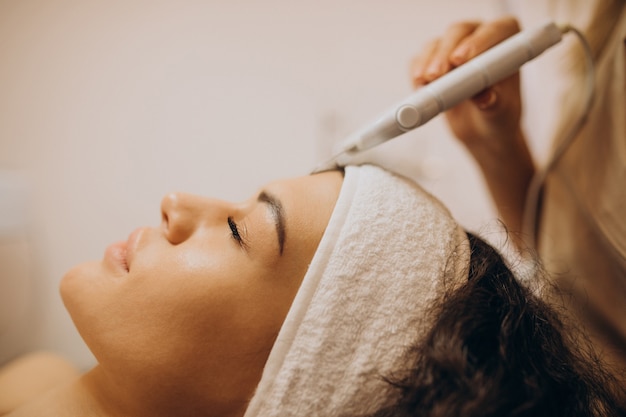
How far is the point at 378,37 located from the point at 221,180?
74 centimetres

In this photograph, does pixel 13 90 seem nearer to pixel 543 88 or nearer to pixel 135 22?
pixel 135 22

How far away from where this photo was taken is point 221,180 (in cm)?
116

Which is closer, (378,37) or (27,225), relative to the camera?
(27,225)

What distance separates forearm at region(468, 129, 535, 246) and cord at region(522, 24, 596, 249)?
2 cm

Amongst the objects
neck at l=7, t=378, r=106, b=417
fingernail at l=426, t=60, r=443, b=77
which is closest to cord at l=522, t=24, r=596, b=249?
fingernail at l=426, t=60, r=443, b=77

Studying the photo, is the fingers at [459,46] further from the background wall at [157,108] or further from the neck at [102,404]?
the neck at [102,404]

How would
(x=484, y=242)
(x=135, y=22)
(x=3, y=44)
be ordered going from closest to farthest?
1. (x=484, y=242)
2. (x=3, y=44)
3. (x=135, y=22)

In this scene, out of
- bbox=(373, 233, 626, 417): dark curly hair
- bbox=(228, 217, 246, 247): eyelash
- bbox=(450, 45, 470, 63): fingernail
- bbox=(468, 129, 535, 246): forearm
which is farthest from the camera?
bbox=(468, 129, 535, 246): forearm

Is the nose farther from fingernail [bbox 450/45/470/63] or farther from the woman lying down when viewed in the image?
fingernail [bbox 450/45/470/63]

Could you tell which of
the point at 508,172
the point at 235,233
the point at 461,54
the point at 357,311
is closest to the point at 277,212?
the point at 235,233

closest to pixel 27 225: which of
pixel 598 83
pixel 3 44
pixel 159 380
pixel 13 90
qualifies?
pixel 13 90

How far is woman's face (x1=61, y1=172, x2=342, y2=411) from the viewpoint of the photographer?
528 mm

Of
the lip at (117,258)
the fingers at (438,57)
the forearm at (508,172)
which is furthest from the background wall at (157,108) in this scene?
the lip at (117,258)

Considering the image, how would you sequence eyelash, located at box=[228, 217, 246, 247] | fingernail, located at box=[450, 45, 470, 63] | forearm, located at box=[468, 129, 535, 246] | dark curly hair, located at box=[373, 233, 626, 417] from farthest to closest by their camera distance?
1. forearm, located at box=[468, 129, 535, 246]
2. fingernail, located at box=[450, 45, 470, 63]
3. eyelash, located at box=[228, 217, 246, 247]
4. dark curly hair, located at box=[373, 233, 626, 417]
